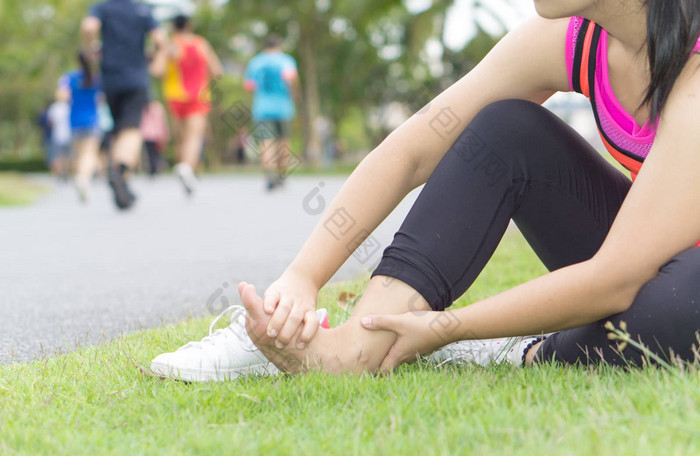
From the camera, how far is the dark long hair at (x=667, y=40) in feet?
4.70

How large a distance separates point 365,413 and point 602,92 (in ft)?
2.75

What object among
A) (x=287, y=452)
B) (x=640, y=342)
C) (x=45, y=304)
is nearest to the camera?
(x=287, y=452)

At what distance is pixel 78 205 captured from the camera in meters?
8.28

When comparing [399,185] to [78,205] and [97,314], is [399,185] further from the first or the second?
[78,205]

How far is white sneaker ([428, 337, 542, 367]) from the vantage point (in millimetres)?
1758

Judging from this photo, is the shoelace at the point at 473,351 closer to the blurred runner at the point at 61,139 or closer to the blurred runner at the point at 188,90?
the blurred runner at the point at 188,90

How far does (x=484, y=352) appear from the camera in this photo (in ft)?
5.88

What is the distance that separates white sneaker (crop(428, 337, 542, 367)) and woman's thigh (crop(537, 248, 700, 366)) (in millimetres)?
206

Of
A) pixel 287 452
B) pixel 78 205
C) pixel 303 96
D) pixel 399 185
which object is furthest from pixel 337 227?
pixel 303 96

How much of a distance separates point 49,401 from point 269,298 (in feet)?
1.50

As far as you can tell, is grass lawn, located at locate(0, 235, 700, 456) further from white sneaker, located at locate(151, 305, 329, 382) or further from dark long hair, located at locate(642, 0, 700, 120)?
dark long hair, located at locate(642, 0, 700, 120)

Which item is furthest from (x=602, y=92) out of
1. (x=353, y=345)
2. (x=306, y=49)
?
(x=306, y=49)

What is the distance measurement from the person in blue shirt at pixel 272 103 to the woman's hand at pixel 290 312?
7896 mm

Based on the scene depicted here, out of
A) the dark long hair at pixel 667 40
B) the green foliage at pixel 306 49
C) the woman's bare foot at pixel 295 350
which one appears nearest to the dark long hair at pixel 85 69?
the woman's bare foot at pixel 295 350
